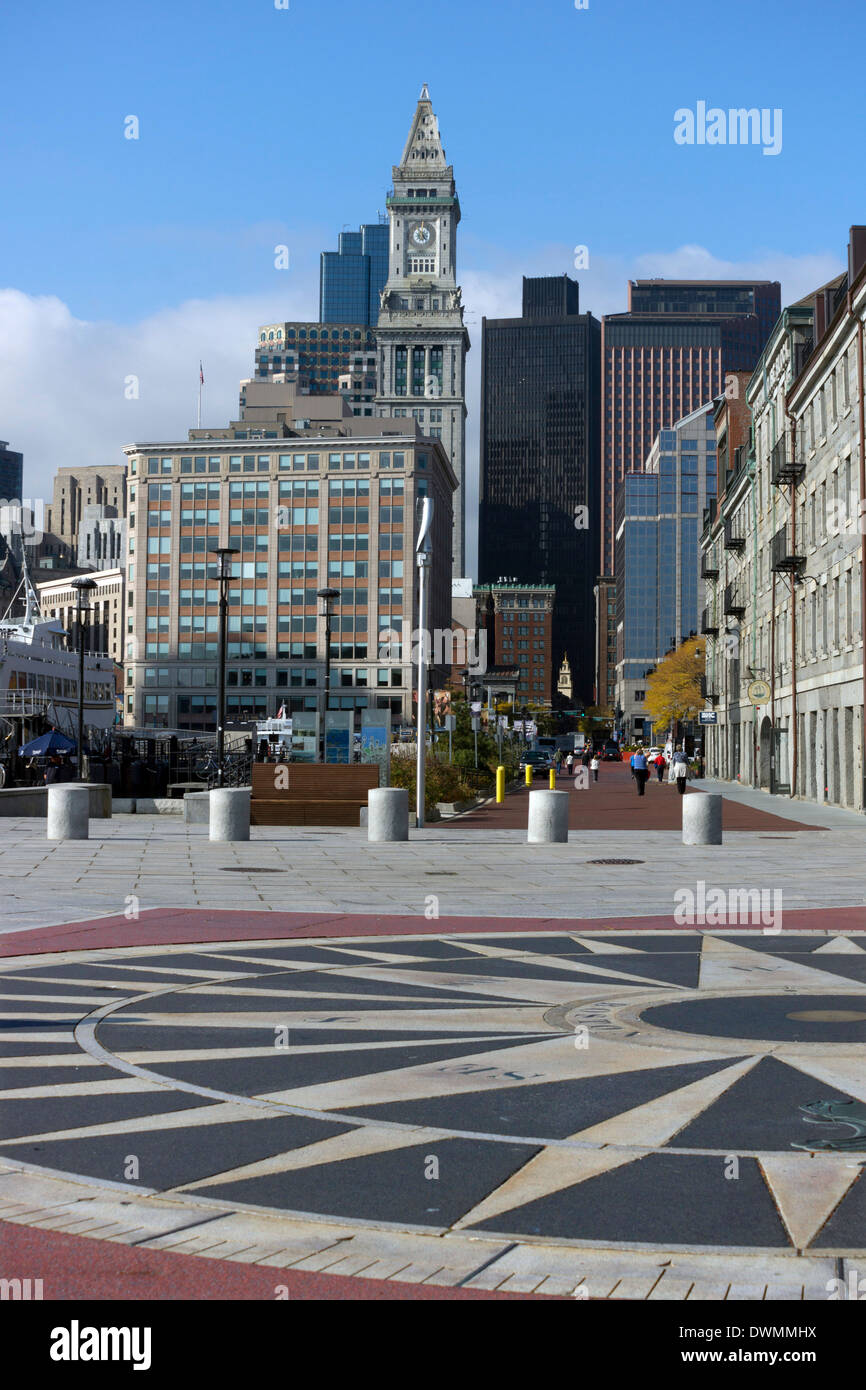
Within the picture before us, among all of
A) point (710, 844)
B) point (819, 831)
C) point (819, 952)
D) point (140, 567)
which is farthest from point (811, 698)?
point (140, 567)

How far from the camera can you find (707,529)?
305 feet

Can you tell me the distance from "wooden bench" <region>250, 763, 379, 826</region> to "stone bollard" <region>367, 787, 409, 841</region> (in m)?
4.21

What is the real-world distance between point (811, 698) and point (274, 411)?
12344 cm

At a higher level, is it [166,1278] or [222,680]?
[222,680]

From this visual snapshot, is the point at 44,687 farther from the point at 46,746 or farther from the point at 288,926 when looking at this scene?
the point at 288,926

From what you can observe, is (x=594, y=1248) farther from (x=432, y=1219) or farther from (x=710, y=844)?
(x=710, y=844)

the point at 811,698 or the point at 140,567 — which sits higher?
the point at 140,567

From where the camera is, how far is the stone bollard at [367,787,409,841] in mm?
26172

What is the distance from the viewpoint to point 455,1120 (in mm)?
6918

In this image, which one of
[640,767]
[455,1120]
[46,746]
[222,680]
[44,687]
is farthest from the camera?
[44,687]

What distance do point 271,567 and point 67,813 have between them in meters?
115

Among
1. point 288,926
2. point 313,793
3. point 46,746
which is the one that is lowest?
point 288,926

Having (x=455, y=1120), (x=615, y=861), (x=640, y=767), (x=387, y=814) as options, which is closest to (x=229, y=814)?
(x=387, y=814)

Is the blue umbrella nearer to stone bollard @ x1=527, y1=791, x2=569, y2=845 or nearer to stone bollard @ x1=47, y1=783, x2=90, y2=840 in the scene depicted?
stone bollard @ x1=47, y1=783, x2=90, y2=840
